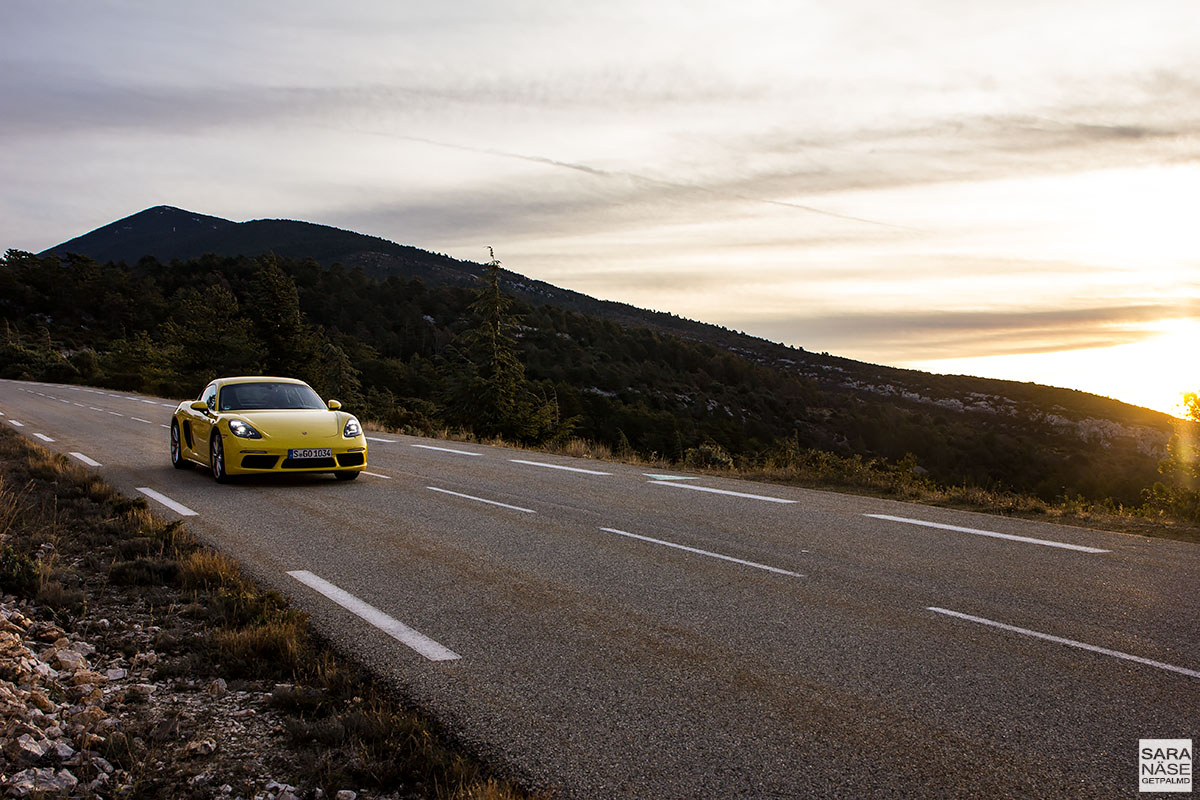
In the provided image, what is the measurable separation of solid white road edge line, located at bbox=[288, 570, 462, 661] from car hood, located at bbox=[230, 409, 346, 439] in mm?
5447

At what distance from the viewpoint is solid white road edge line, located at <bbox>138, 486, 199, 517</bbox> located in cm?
890

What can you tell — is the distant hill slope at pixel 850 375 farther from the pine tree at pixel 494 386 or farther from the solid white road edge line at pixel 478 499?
the solid white road edge line at pixel 478 499

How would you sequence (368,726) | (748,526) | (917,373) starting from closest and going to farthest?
(368,726)
(748,526)
(917,373)

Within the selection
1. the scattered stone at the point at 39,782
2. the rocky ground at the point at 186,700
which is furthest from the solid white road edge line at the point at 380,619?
the scattered stone at the point at 39,782

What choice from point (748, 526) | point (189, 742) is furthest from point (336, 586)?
A: point (748, 526)

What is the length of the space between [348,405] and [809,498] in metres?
40.9

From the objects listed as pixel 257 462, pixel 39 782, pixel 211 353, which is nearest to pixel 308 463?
pixel 257 462

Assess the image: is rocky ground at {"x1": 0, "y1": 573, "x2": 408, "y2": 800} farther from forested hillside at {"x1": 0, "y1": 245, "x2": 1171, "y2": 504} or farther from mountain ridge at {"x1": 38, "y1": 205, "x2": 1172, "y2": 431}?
mountain ridge at {"x1": 38, "y1": 205, "x2": 1172, "y2": 431}

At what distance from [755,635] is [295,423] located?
8.77 meters

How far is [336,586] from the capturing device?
5.93 m

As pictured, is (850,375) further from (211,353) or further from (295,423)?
(295,423)

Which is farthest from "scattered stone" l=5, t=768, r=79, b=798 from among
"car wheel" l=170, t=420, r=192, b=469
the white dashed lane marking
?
the white dashed lane marking

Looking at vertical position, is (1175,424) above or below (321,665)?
above

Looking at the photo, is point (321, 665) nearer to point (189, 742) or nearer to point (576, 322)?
point (189, 742)
